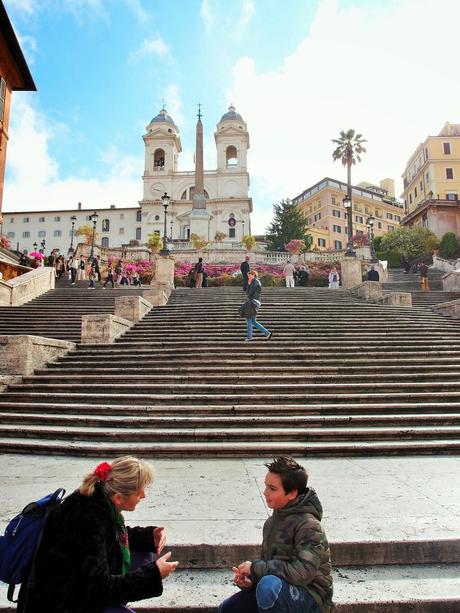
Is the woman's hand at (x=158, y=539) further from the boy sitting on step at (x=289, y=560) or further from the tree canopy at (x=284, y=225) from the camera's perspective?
the tree canopy at (x=284, y=225)

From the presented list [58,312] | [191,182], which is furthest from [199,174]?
[58,312]

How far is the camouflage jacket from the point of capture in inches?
85.1

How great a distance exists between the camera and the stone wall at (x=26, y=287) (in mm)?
16312

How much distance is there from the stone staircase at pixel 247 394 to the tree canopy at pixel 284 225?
143 ft

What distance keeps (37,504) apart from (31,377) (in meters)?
7.66

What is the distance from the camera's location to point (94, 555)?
193 cm

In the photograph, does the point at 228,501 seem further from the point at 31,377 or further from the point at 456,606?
the point at 31,377

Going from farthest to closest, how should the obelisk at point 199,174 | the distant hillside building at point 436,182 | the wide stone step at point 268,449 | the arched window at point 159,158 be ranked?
the arched window at point 159,158 < the obelisk at point 199,174 < the distant hillside building at point 436,182 < the wide stone step at point 268,449

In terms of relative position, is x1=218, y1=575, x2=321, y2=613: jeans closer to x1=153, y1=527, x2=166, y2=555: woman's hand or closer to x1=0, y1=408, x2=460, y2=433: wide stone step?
x1=153, y1=527, x2=166, y2=555: woman's hand

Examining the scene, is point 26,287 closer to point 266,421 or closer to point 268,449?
point 266,421

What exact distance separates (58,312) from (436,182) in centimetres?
5639

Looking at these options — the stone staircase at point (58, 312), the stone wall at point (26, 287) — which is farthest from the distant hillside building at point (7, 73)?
the stone staircase at point (58, 312)

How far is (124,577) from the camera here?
6.64 feet

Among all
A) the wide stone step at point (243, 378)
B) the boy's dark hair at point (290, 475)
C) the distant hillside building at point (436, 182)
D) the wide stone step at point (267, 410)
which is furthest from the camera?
the distant hillside building at point (436, 182)
